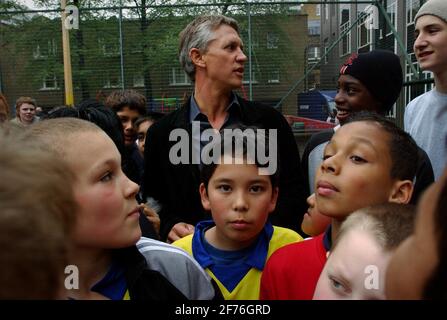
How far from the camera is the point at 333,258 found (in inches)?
40.5

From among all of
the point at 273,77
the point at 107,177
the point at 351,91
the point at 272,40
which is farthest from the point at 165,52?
the point at 107,177

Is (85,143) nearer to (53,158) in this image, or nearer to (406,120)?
(53,158)

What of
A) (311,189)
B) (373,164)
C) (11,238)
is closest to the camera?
(11,238)

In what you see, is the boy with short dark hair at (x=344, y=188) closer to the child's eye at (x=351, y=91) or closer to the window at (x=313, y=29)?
the child's eye at (x=351, y=91)

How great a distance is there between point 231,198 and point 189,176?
542 millimetres

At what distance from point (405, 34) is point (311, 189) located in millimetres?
9283

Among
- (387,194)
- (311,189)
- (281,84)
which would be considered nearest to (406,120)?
(311,189)

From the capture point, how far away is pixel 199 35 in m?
2.29

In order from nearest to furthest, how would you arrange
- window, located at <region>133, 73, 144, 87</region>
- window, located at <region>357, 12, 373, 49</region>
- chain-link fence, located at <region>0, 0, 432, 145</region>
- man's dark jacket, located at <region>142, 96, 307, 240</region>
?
1. man's dark jacket, located at <region>142, 96, 307, 240</region>
2. chain-link fence, located at <region>0, 0, 432, 145</region>
3. window, located at <region>133, 73, 144, 87</region>
4. window, located at <region>357, 12, 373, 49</region>

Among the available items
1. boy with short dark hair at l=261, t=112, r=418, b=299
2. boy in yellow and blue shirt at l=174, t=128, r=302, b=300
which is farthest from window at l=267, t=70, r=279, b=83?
boy with short dark hair at l=261, t=112, r=418, b=299

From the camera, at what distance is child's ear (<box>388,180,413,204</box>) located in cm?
139

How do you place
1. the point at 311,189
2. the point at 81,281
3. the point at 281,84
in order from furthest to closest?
the point at 281,84, the point at 311,189, the point at 81,281

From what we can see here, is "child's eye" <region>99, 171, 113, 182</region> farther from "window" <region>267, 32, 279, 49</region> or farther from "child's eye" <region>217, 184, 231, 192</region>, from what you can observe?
"window" <region>267, 32, 279, 49</region>

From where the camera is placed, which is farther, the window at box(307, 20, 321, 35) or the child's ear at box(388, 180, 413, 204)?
the window at box(307, 20, 321, 35)
